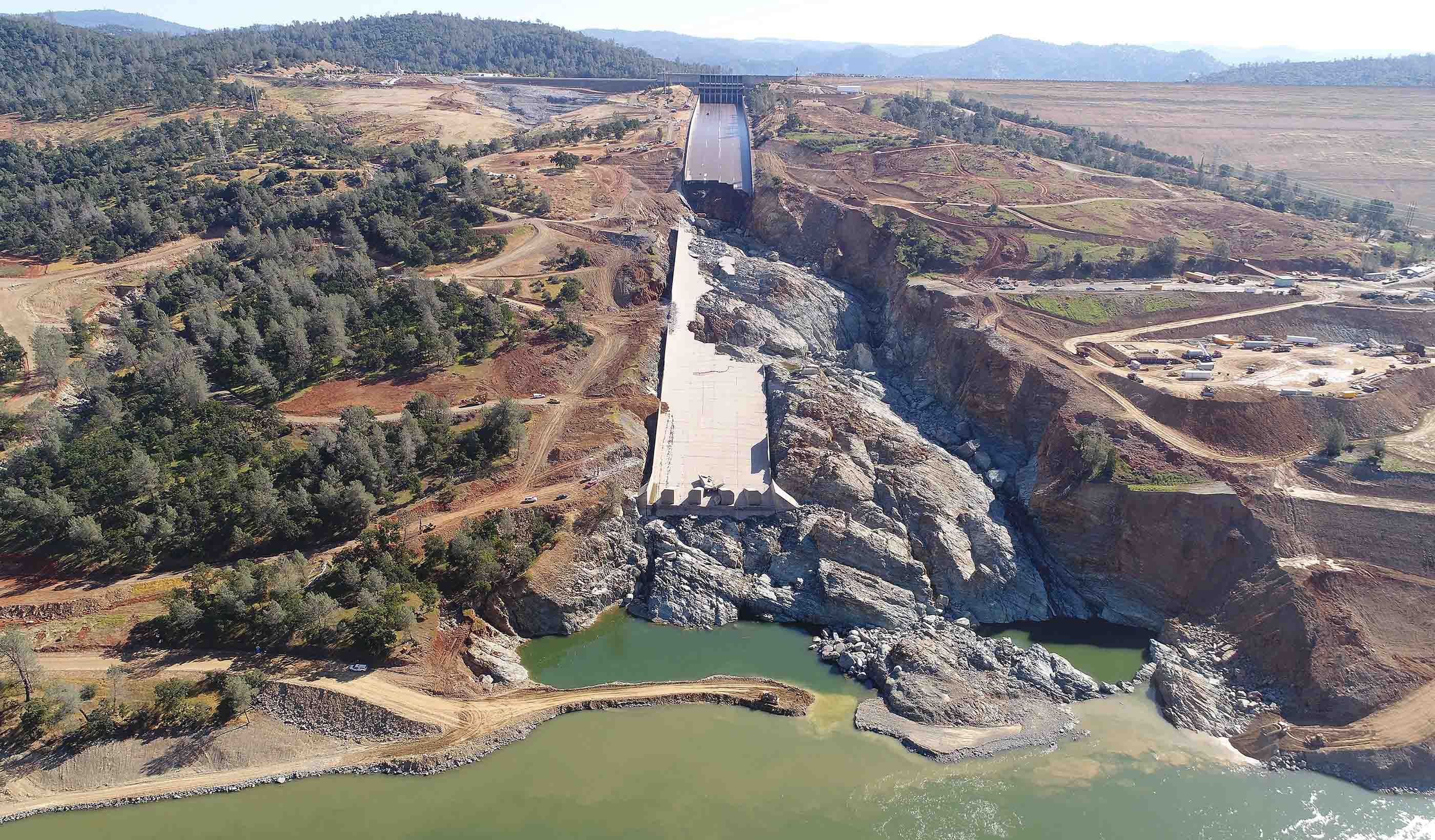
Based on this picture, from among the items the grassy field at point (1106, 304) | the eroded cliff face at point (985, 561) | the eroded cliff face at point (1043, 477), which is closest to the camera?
the eroded cliff face at point (985, 561)

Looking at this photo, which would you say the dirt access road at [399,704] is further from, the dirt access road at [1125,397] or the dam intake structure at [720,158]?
the dam intake structure at [720,158]

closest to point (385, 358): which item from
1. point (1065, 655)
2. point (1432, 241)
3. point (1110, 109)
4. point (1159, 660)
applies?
point (1065, 655)

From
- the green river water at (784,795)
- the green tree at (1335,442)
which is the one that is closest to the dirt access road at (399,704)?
the green river water at (784,795)

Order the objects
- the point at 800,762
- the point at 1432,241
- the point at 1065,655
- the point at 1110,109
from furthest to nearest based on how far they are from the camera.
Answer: the point at 1110,109
the point at 1432,241
the point at 1065,655
the point at 800,762

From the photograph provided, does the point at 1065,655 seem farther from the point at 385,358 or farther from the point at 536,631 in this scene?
the point at 385,358

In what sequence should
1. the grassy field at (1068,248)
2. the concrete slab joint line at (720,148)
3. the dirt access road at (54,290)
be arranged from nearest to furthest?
the dirt access road at (54,290)
the grassy field at (1068,248)
the concrete slab joint line at (720,148)

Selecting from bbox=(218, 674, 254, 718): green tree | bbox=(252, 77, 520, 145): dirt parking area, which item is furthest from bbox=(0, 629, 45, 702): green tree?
bbox=(252, 77, 520, 145): dirt parking area
